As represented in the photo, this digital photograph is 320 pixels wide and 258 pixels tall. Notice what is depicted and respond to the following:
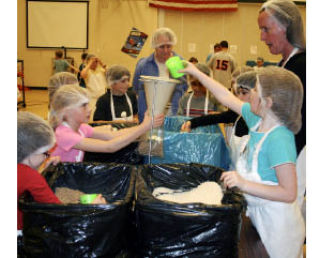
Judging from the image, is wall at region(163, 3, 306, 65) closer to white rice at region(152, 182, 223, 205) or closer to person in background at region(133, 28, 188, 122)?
person in background at region(133, 28, 188, 122)

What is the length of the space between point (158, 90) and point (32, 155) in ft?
2.22

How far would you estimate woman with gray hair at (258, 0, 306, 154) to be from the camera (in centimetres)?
183

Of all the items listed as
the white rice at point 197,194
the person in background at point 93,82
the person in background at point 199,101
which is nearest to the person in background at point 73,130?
the white rice at point 197,194

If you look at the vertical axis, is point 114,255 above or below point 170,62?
below

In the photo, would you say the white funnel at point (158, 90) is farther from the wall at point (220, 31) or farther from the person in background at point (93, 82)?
the wall at point (220, 31)

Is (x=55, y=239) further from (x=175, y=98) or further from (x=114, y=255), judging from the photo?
(x=175, y=98)

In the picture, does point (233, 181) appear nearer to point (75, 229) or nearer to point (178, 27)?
point (75, 229)

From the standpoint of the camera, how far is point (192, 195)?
1750 mm

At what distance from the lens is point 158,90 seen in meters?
1.79

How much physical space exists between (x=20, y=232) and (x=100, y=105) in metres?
2.01

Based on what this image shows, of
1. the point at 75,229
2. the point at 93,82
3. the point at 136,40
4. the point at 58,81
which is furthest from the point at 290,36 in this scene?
the point at 93,82

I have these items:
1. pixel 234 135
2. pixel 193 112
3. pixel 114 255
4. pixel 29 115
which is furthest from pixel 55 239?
pixel 193 112

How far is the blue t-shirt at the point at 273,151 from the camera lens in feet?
4.88

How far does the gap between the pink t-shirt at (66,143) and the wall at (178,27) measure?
839cm
